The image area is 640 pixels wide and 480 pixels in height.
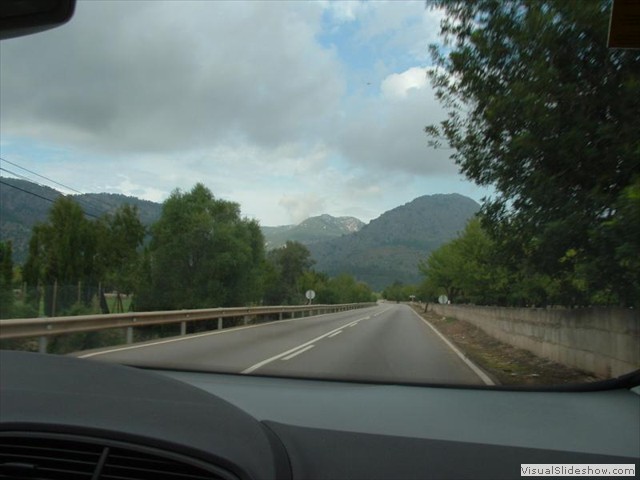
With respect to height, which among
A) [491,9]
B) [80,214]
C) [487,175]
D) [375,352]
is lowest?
[375,352]

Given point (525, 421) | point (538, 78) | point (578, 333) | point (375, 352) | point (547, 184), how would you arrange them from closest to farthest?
point (525, 421) < point (538, 78) < point (547, 184) < point (578, 333) < point (375, 352)

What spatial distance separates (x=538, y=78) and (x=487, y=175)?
2386 millimetres

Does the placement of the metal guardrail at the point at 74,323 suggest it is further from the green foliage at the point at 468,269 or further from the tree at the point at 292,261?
the tree at the point at 292,261

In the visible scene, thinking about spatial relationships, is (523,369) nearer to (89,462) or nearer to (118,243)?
(89,462)

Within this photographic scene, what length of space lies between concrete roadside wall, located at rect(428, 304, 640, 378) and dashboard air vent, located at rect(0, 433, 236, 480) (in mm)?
4379

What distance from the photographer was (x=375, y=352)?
8.62 m

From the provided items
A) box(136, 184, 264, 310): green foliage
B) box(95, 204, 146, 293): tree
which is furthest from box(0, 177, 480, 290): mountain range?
box(136, 184, 264, 310): green foliage

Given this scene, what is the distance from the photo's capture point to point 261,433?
2549 mm

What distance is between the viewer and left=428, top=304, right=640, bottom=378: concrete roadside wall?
5.89 metres

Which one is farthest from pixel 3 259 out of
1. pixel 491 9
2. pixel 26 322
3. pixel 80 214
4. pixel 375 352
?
pixel 491 9

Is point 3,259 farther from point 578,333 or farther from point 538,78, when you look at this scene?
point 578,333

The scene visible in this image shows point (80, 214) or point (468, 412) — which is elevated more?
point (80, 214)

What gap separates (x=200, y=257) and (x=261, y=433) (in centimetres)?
2838

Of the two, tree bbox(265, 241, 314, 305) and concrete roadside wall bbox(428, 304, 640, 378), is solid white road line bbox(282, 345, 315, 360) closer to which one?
concrete roadside wall bbox(428, 304, 640, 378)
